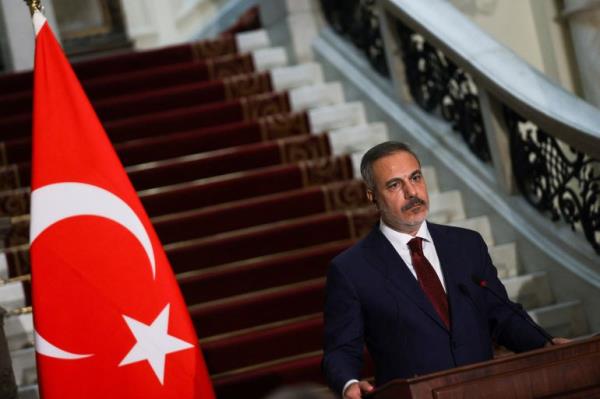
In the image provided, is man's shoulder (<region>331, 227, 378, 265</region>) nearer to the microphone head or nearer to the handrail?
the microphone head

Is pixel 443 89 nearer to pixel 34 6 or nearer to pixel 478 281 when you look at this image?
pixel 34 6

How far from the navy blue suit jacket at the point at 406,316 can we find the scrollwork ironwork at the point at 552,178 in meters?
1.92

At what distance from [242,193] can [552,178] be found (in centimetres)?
175

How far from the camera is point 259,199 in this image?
6.02 metres

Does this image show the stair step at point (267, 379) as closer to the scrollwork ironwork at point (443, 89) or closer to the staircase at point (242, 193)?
the staircase at point (242, 193)

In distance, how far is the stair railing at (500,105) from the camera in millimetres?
4836

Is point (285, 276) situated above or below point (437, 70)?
below

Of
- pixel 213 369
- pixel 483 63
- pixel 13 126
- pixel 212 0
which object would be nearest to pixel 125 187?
pixel 213 369

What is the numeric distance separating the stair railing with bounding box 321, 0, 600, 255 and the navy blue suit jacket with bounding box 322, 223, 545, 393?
5.90 ft

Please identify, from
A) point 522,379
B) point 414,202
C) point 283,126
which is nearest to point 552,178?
point 283,126

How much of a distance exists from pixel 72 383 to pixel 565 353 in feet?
6.07

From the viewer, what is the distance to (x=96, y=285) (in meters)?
3.88

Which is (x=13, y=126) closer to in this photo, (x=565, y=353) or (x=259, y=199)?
(x=259, y=199)

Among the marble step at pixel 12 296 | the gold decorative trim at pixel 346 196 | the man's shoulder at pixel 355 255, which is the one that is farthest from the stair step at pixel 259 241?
the man's shoulder at pixel 355 255
